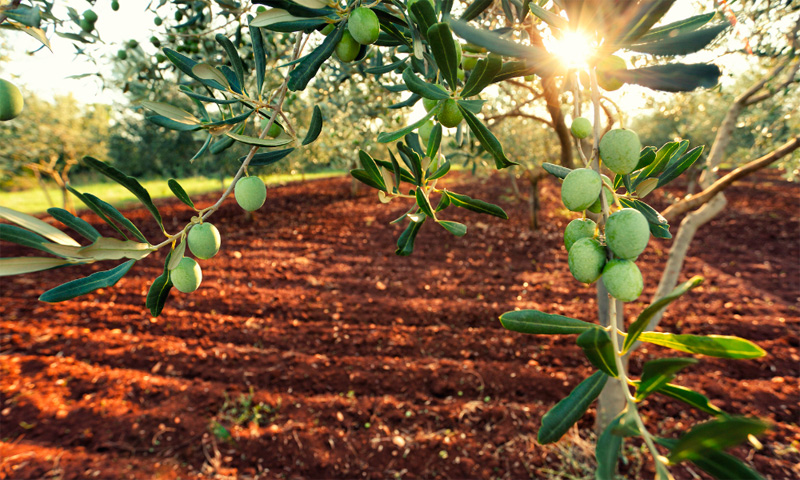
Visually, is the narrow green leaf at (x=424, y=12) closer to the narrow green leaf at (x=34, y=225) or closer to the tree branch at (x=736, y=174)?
the narrow green leaf at (x=34, y=225)

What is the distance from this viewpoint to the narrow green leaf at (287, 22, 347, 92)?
0.74 metres

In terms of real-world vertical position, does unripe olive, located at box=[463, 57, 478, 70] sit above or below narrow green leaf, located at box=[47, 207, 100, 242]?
above

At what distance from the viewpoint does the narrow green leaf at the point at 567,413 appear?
1.92 feet

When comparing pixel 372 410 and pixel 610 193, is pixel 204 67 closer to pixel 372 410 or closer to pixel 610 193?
pixel 610 193

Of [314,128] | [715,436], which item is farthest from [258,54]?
[715,436]

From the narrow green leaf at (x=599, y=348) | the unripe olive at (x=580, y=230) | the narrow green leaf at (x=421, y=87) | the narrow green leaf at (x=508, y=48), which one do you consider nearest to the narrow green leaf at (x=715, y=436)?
the narrow green leaf at (x=599, y=348)

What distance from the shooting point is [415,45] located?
2.52ft

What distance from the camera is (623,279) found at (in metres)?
0.56

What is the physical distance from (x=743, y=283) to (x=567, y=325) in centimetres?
746

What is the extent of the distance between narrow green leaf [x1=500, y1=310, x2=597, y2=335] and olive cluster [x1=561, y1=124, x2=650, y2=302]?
0.25 feet

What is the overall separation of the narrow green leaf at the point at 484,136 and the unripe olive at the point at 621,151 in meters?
0.17

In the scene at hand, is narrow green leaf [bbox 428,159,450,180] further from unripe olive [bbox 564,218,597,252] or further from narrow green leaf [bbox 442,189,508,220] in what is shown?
unripe olive [bbox 564,218,597,252]

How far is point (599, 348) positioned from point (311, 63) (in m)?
0.67

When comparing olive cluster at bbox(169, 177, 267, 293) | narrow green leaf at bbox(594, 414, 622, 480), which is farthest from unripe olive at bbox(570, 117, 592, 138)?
olive cluster at bbox(169, 177, 267, 293)
